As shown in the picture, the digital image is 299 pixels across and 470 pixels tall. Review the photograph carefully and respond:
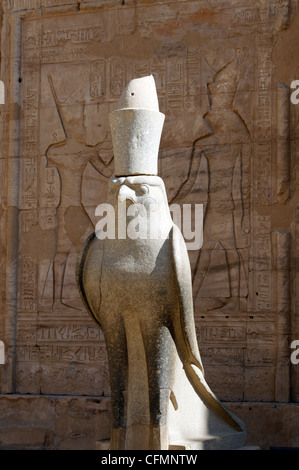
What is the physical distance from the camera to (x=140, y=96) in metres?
5.29

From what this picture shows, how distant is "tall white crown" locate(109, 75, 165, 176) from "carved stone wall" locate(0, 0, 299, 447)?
2.71 metres

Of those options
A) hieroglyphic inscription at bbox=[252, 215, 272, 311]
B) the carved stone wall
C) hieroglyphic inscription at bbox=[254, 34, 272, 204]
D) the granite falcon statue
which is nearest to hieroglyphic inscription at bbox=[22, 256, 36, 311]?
the carved stone wall

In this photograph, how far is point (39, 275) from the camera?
27.8 ft

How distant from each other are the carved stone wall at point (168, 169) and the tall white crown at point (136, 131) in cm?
271

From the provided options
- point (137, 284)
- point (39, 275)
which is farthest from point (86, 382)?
point (137, 284)

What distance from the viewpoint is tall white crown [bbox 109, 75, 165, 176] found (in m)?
5.23

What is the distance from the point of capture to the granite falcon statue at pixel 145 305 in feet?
16.4

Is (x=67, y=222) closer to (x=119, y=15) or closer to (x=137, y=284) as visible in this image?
(x=119, y=15)

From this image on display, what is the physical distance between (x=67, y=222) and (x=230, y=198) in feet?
5.55

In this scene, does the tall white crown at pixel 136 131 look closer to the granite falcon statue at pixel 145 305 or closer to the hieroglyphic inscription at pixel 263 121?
the granite falcon statue at pixel 145 305

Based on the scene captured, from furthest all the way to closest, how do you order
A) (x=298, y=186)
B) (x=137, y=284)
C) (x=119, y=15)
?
1. (x=119, y=15)
2. (x=298, y=186)
3. (x=137, y=284)
